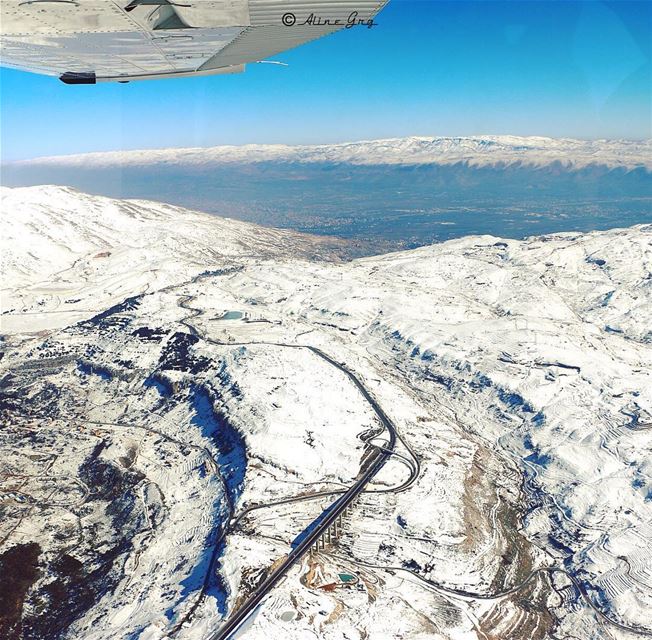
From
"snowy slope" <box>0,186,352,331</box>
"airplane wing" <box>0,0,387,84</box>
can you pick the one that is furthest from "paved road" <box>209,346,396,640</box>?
"snowy slope" <box>0,186,352,331</box>

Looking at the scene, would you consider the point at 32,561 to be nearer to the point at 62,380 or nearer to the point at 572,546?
the point at 62,380

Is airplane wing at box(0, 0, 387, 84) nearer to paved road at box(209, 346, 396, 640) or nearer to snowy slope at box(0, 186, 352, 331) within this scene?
paved road at box(209, 346, 396, 640)

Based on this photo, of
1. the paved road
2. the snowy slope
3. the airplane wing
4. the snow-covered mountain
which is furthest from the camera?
the snowy slope

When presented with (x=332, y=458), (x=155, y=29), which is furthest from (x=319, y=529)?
(x=155, y=29)

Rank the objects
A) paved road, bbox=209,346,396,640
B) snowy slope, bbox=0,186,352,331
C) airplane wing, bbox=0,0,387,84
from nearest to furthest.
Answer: airplane wing, bbox=0,0,387,84
paved road, bbox=209,346,396,640
snowy slope, bbox=0,186,352,331

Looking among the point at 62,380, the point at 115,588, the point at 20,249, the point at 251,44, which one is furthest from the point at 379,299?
the point at 20,249
